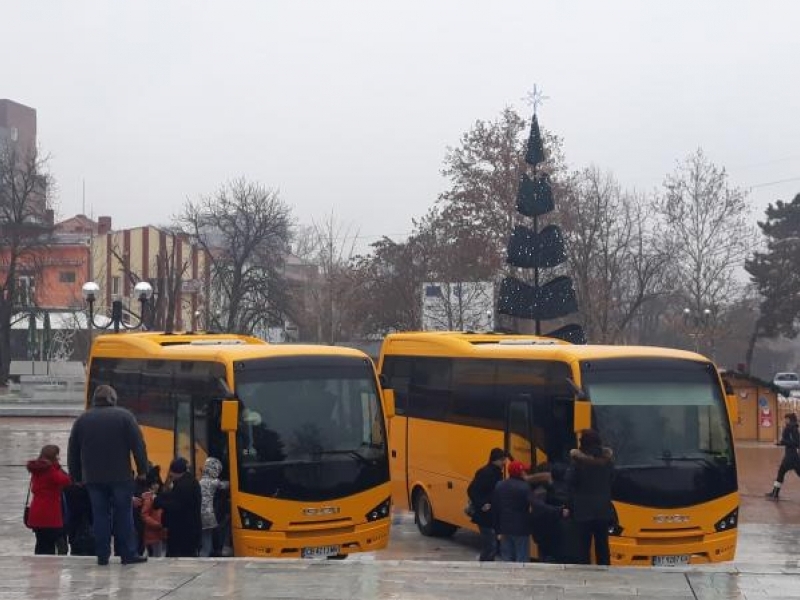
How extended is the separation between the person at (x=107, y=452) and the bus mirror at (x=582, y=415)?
5.10 meters

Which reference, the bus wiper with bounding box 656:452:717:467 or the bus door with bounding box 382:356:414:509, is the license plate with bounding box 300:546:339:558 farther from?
the bus door with bounding box 382:356:414:509

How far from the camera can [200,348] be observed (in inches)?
695

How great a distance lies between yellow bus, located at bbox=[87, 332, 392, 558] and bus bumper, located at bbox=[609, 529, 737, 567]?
121 inches

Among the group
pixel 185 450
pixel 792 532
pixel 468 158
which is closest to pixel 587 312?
pixel 468 158

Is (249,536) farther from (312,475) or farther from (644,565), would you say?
(644,565)

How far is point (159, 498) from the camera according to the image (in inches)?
560

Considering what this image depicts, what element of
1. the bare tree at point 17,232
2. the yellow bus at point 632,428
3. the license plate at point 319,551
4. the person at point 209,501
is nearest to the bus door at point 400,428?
the yellow bus at point 632,428

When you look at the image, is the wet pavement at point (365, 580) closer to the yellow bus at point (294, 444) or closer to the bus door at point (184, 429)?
the yellow bus at point (294, 444)

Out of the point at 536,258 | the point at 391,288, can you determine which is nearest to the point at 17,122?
the point at 391,288

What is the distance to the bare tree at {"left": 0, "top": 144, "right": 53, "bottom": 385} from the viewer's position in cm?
6381

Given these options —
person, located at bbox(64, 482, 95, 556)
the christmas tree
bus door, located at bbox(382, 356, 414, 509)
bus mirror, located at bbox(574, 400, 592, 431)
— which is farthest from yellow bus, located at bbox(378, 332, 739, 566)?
the christmas tree

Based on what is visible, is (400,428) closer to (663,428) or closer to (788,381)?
(663,428)

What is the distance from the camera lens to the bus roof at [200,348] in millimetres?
16172

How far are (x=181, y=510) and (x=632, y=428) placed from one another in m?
5.38
